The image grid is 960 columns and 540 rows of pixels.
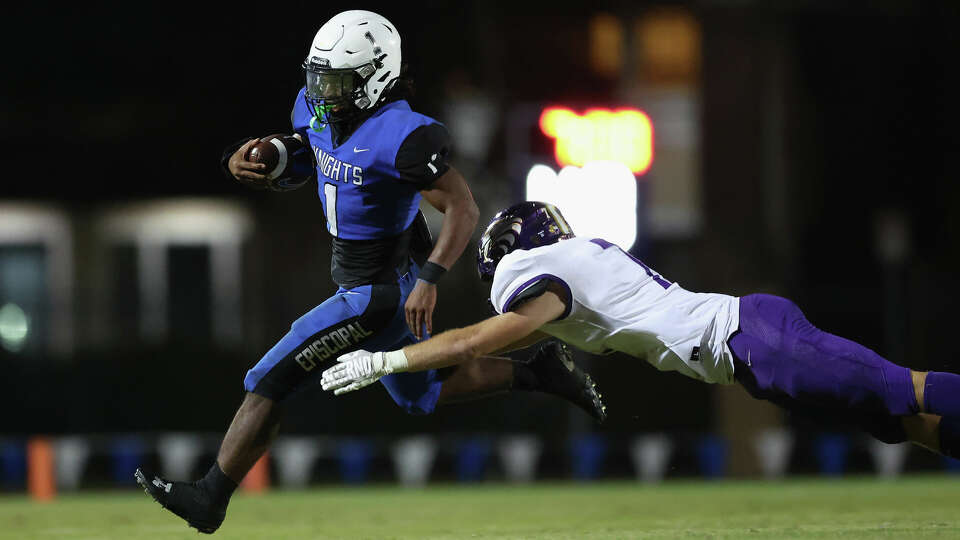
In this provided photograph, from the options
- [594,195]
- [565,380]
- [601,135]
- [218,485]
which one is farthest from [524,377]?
[601,135]

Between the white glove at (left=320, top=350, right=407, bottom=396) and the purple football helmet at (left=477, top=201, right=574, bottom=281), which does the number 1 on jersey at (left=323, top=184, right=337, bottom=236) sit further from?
the white glove at (left=320, top=350, right=407, bottom=396)

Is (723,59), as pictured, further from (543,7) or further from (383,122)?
(383,122)

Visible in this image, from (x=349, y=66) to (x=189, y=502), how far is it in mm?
1935

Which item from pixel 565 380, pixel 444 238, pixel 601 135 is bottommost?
pixel 565 380

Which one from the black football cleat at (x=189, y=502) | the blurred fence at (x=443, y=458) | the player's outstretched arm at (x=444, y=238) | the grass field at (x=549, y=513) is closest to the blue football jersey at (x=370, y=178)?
the player's outstretched arm at (x=444, y=238)

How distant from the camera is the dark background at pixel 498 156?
1588 cm

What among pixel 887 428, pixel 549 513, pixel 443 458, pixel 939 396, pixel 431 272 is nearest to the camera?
pixel 939 396

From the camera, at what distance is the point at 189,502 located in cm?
606

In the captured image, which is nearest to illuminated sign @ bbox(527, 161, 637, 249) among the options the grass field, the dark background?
the dark background

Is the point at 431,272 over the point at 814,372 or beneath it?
over

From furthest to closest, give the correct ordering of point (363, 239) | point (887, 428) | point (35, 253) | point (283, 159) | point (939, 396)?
1. point (35, 253)
2. point (283, 159)
3. point (363, 239)
4. point (887, 428)
5. point (939, 396)

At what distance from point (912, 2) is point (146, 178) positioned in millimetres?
10085

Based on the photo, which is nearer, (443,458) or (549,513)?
(549,513)

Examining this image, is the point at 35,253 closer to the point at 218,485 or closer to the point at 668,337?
the point at 218,485
